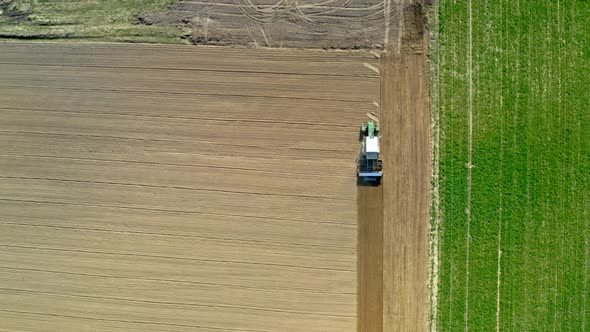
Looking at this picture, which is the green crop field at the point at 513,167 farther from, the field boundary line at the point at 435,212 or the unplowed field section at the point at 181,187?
the unplowed field section at the point at 181,187

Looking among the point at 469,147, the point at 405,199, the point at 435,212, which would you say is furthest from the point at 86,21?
the point at 469,147

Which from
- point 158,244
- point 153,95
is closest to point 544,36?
point 153,95

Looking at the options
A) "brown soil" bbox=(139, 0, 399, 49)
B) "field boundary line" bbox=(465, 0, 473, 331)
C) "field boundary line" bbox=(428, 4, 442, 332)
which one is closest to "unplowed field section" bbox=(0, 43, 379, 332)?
"brown soil" bbox=(139, 0, 399, 49)

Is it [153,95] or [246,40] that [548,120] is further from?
[153,95]

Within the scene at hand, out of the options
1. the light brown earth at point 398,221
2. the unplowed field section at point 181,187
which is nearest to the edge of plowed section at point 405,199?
the light brown earth at point 398,221

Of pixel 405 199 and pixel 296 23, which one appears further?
pixel 296 23

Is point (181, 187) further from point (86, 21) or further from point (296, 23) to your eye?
point (296, 23)

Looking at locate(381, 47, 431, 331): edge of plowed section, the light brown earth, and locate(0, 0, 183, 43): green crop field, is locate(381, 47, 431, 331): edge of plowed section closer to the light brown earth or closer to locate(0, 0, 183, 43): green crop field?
the light brown earth
